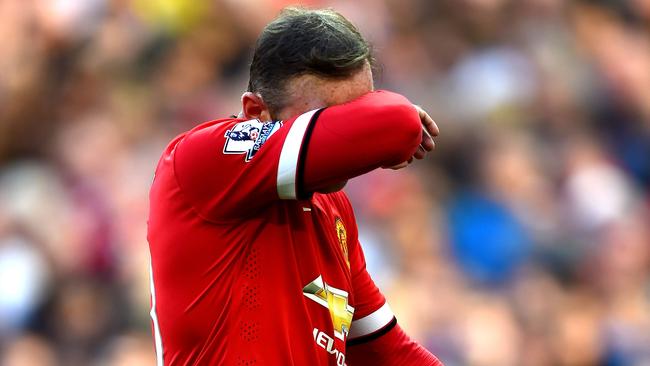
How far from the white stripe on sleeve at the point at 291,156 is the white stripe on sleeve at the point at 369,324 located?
0.78 m

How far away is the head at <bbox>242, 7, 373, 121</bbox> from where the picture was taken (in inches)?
116

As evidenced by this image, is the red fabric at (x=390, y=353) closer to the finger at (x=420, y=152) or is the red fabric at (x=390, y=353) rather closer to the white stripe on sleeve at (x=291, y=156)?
the finger at (x=420, y=152)

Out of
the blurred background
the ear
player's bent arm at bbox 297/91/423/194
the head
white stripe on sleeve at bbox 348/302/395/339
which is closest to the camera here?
player's bent arm at bbox 297/91/423/194

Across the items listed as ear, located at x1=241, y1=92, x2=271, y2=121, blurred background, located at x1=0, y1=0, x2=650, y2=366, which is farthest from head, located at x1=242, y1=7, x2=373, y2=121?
blurred background, located at x1=0, y1=0, x2=650, y2=366

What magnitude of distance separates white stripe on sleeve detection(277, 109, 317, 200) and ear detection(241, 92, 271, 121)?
248 mm

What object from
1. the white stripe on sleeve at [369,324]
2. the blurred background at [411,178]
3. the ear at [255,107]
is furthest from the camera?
the blurred background at [411,178]

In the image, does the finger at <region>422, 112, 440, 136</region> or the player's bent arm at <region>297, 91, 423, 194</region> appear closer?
the player's bent arm at <region>297, 91, 423, 194</region>

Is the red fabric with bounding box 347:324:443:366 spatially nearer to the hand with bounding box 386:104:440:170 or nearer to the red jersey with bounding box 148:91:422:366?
the red jersey with bounding box 148:91:422:366

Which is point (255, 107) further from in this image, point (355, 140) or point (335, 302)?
point (335, 302)

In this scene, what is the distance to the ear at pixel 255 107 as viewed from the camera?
3.05m

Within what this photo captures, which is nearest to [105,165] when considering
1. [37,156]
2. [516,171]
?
[37,156]

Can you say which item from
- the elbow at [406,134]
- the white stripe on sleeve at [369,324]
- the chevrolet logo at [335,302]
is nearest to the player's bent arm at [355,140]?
the elbow at [406,134]

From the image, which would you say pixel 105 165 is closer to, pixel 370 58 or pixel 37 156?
pixel 37 156

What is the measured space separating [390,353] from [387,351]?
0.01 metres
